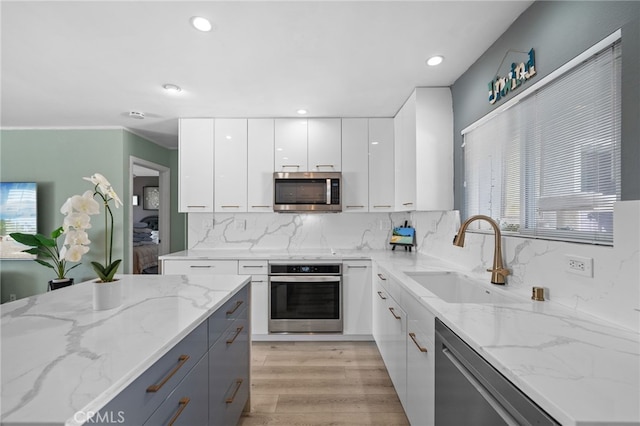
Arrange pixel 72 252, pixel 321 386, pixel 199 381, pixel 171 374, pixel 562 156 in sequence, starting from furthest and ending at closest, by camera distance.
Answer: pixel 321 386 < pixel 562 156 < pixel 199 381 < pixel 72 252 < pixel 171 374

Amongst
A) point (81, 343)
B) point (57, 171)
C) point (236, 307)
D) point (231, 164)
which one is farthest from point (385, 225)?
point (57, 171)

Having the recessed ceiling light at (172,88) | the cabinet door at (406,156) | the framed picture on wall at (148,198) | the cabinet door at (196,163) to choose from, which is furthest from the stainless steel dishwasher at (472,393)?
the framed picture on wall at (148,198)

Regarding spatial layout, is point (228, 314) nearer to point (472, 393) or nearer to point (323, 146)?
point (472, 393)

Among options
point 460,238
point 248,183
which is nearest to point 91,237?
point 248,183

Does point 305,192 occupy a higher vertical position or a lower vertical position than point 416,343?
higher

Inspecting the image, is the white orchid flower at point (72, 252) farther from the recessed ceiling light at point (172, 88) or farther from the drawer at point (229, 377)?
the recessed ceiling light at point (172, 88)

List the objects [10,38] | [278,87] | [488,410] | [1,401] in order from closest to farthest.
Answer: [1,401] < [488,410] < [10,38] < [278,87]

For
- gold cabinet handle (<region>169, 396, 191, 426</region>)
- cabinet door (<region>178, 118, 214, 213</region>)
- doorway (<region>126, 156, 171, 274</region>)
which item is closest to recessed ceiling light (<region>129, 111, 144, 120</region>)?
cabinet door (<region>178, 118, 214, 213</region>)

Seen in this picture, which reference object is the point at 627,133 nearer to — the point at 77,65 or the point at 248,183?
the point at 248,183

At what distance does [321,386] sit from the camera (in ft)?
7.50

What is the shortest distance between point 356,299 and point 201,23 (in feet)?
8.78

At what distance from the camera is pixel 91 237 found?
3846mm

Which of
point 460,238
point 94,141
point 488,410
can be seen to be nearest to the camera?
point 488,410

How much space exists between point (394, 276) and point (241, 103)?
2254 mm
